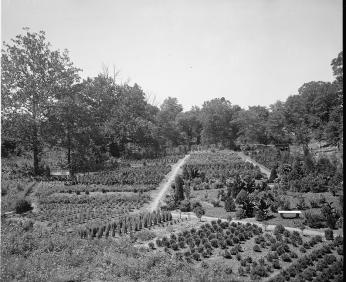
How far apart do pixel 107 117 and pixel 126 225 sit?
3530cm

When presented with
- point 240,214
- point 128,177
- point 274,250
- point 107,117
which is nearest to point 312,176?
Result: point 240,214

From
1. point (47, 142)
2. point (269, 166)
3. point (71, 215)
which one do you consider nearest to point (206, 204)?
point (71, 215)

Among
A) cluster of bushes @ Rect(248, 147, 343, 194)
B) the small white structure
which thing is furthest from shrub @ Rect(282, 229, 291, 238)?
cluster of bushes @ Rect(248, 147, 343, 194)

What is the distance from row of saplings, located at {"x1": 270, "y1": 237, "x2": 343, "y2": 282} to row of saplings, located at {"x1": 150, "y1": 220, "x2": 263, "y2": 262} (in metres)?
2.75

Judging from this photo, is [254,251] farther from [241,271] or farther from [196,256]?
[196,256]

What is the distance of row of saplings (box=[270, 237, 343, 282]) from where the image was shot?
38.2ft

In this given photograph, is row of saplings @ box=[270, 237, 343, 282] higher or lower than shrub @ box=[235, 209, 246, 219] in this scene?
lower

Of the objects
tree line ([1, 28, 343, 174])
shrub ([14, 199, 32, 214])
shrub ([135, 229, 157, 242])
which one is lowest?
shrub ([135, 229, 157, 242])

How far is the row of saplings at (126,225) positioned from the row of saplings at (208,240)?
2.63m

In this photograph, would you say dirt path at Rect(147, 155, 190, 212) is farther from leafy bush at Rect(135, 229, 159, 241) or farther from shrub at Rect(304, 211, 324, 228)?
shrub at Rect(304, 211, 324, 228)

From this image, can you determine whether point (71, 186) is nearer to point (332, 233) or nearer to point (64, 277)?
point (64, 277)

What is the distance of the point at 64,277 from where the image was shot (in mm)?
11039

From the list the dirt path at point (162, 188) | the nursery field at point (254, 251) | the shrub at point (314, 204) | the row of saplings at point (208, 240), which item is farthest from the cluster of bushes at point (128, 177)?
the shrub at point (314, 204)

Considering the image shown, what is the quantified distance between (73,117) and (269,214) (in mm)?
26589
